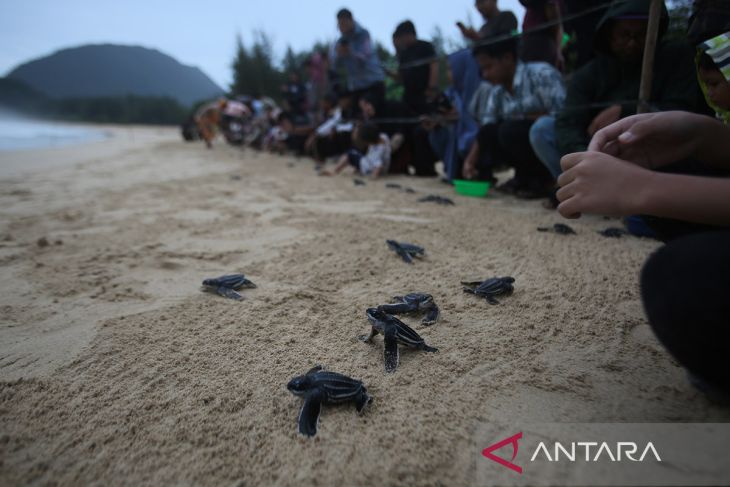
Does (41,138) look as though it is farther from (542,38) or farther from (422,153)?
(542,38)

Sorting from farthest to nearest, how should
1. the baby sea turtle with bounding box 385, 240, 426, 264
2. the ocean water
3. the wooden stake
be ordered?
the ocean water → the baby sea turtle with bounding box 385, 240, 426, 264 → the wooden stake

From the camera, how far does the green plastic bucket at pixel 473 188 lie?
324 centimetres

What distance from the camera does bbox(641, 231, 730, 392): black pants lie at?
2.01 ft

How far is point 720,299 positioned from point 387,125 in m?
5.04

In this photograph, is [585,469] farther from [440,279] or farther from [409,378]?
[440,279]

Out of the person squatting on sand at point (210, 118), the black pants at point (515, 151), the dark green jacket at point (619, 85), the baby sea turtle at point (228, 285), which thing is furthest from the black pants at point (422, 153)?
the person squatting on sand at point (210, 118)

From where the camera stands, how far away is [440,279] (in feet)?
5.23

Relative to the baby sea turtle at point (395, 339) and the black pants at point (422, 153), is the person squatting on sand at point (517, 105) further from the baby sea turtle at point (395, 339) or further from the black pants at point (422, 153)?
the baby sea turtle at point (395, 339)

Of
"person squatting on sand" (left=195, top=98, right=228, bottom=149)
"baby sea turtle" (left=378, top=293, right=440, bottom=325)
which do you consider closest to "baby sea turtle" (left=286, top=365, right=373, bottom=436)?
"baby sea turtle" (left=378, top=293, right=440, bottom=325)

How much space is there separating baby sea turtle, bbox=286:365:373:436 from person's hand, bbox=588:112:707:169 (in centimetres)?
81

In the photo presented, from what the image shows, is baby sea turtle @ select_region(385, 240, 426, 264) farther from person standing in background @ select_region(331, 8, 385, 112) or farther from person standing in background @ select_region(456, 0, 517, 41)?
person standing in background @ select_region(331, 8, 385, 112)

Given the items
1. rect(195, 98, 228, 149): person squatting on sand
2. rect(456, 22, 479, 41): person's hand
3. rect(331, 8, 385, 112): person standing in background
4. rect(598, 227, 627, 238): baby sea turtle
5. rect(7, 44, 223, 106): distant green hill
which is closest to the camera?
rect(598, 227, 627, 238): baby sea turtle

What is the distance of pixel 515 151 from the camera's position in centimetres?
313

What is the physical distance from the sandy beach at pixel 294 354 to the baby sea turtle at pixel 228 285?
4 centimetres
